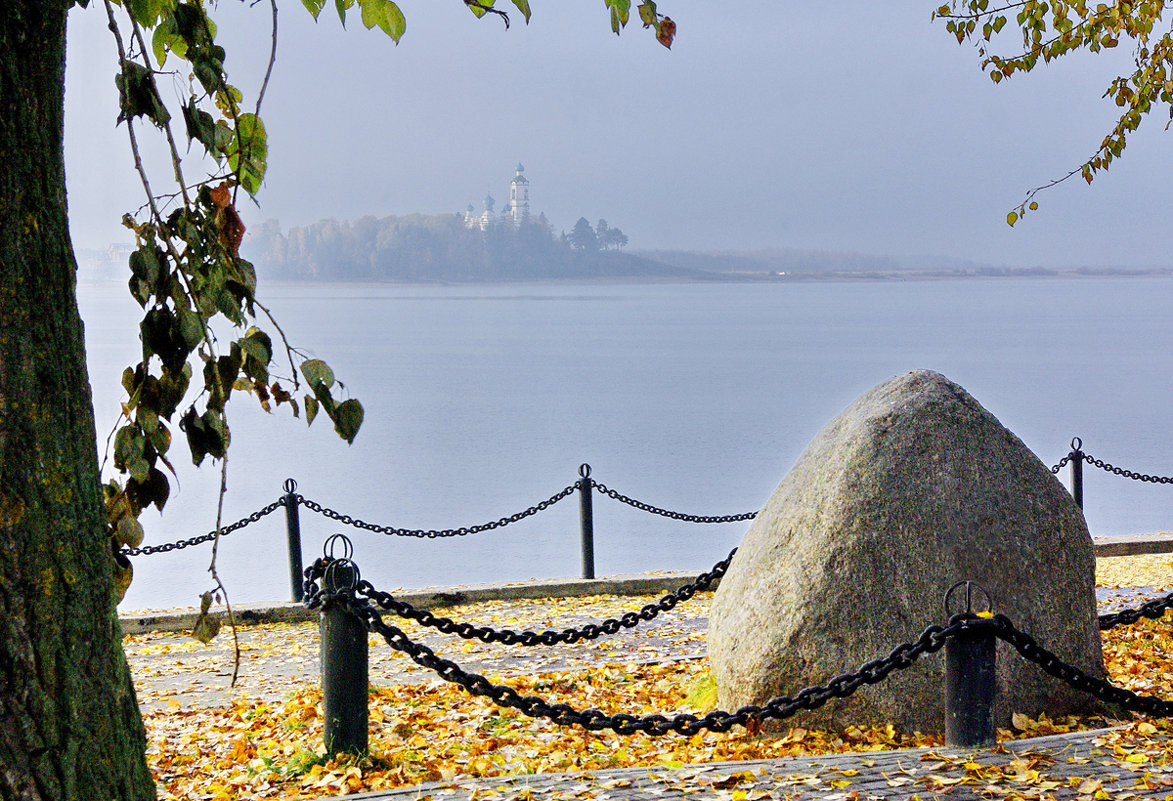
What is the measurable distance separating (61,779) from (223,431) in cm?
100

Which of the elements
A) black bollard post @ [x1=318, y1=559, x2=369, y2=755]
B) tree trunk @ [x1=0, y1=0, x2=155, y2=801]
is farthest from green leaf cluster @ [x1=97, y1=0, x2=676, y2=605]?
black bollard post @ [x1=318, y1=559, x2=369, y2=755]

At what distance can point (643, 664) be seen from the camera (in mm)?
7539

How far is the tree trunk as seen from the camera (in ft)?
8.87

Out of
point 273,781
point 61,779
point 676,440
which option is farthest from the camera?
point 676,440

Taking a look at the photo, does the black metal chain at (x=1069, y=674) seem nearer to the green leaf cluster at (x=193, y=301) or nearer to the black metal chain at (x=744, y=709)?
the black metal chain at (x=744, y=709)

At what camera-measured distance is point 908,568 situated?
546 centimetres

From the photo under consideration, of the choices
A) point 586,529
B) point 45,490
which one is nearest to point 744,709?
point 45,490

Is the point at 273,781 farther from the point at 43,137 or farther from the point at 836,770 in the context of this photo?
the point at 43,137

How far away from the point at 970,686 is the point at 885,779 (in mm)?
588

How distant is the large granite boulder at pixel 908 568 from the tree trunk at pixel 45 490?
3498mm

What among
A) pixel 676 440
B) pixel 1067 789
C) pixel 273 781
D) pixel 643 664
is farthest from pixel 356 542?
pixel 1067 789

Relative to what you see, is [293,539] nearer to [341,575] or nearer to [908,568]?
[341,575]

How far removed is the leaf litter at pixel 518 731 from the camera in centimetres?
460

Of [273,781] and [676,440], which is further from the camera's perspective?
[676,440]
